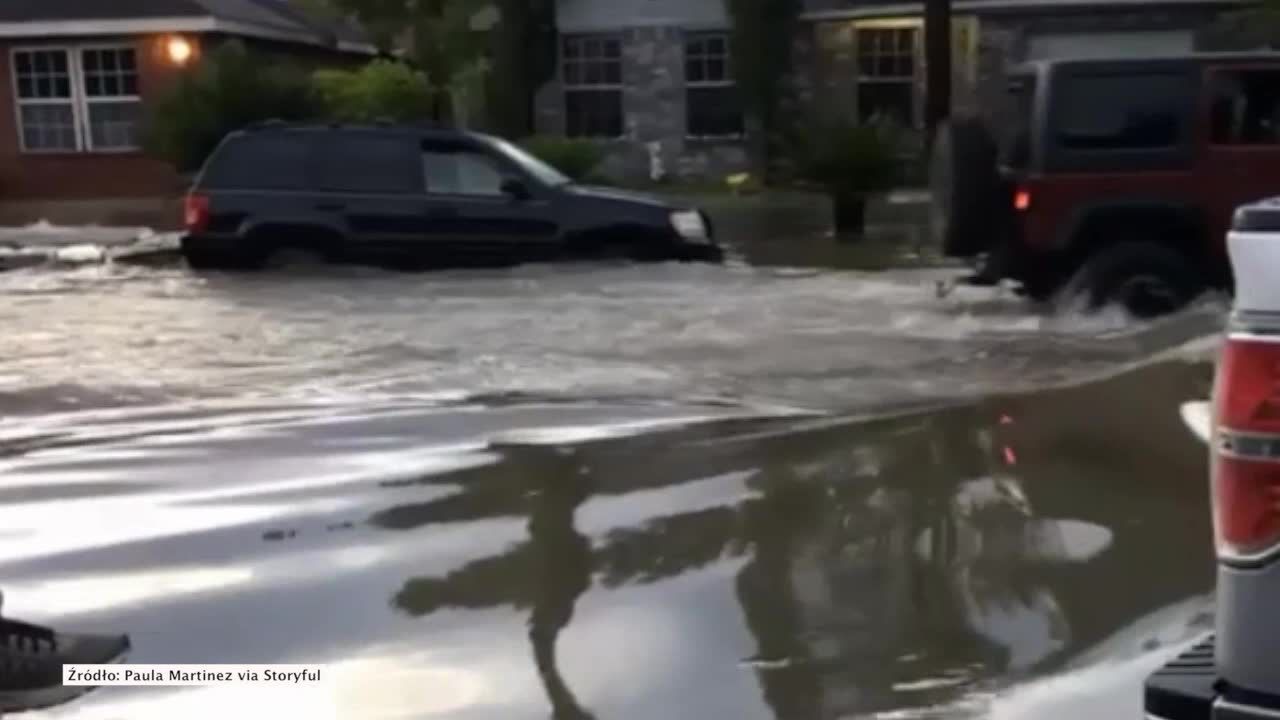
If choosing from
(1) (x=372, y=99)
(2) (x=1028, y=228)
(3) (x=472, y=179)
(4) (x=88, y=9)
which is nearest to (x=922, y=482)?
(2) (x=1028, y=228)

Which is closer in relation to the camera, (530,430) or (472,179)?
(530,430)

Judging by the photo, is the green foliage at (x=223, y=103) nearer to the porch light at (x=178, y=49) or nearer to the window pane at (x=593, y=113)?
the porch light at (x=178, y=49)

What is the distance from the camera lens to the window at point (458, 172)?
55.4ft

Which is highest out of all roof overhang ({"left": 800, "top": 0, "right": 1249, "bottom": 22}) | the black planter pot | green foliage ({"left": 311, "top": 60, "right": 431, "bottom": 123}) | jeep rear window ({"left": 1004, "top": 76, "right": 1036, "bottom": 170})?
roof overhang ({"left": 800, "top": 0, "right": 1249, "bottom": 22})

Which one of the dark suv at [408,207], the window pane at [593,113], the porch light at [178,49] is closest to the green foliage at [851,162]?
the dark suv at [408,207]

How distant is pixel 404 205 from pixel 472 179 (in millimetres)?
694

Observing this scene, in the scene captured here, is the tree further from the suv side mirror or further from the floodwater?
the floodwater

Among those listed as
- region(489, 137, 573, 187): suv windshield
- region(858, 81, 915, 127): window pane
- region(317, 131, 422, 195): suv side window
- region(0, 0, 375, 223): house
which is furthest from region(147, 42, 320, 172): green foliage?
region(489, 137, 573, 187): suv windshield

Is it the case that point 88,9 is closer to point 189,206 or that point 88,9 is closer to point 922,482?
point 189,206

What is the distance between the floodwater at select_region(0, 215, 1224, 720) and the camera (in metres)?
5.56

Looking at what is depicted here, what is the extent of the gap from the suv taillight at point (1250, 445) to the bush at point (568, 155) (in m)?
22.7

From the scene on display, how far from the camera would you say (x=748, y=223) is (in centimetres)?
2414

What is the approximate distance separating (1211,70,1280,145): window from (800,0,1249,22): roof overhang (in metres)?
17.6

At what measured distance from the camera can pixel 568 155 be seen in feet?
84.5
